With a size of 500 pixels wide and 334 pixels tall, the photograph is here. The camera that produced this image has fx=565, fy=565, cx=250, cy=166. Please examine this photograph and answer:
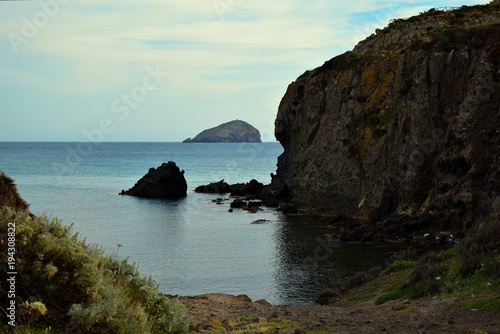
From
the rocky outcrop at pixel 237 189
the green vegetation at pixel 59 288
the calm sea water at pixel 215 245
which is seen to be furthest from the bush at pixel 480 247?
the rocky outcrop at pixel 237 189

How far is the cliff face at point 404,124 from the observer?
45.6 m

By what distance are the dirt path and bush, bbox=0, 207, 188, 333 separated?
2.78m

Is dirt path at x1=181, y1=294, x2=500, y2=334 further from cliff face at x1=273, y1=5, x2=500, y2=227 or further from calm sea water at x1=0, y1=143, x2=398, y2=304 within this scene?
cliff face at x1=273, y1=5, x2=500, y2=227

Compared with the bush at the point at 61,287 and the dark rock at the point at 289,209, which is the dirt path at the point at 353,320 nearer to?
the bush at the point at 61,287

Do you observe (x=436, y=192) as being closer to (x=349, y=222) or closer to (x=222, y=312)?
(x=349, y=222)

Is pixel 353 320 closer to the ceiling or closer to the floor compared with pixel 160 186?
closer to the ceiling

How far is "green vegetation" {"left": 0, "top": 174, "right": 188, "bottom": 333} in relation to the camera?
865cm

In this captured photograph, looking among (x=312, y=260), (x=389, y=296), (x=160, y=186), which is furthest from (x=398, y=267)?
(x=160, y=186)

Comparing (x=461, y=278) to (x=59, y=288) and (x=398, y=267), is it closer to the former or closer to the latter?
(x=398, y=267)

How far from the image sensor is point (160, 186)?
93312 millimetres

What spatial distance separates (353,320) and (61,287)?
7704 millimetres

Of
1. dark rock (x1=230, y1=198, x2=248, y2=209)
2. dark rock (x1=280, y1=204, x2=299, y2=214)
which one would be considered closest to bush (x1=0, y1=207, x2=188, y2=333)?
dark rock (x1=280, y1=204, x2=299, y2=214)

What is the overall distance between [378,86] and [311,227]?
1855 cm

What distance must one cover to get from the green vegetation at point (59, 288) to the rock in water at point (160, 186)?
82472 mm
